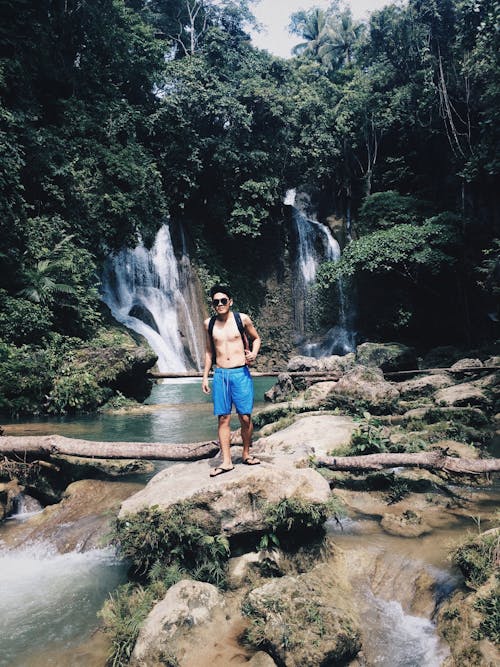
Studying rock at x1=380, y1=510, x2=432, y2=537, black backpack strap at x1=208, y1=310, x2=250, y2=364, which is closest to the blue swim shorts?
black backpack strap at x1=208, y1=310, x2=250, y2=364

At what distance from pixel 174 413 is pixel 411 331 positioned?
14.5m

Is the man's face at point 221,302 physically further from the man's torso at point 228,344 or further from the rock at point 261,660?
the rock at point 261,660

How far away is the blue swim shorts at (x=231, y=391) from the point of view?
4262 mm

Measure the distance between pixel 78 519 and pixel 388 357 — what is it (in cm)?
1118

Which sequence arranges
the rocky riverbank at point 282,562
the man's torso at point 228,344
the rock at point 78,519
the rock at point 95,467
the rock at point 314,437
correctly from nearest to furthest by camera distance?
the rocky riverbank at point 282,562, the man's torso at point 228,344, the rock at point 78,519, the rock at point 95,467, the rock at point 314,437

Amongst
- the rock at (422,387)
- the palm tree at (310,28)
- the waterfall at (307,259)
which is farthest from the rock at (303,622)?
the palm tree at (310,28)

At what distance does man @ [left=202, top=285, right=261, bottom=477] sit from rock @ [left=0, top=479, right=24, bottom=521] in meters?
2.81

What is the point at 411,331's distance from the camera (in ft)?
70.6

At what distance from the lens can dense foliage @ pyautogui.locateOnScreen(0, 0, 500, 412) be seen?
1284 centimetres

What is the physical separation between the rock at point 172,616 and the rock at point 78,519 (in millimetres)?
1122

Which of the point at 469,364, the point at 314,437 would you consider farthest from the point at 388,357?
the point at 314,437

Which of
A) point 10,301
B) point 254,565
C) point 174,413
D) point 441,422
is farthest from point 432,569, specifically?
point 10,301

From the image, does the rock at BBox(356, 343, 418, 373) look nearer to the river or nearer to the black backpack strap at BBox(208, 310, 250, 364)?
the river

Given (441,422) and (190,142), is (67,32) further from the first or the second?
(441,422)
